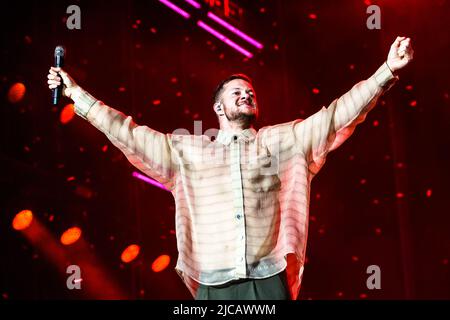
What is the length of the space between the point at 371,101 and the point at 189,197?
2.14ft

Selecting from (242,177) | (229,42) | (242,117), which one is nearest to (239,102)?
(242,117)

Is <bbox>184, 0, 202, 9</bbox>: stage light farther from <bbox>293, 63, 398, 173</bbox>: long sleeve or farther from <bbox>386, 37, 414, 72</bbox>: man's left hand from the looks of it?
<bbox>386, 37, 414, 72</bbox>: man's left hand

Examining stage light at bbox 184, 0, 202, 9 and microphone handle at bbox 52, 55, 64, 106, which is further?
stage light at bbox 184, 0, 202, 9

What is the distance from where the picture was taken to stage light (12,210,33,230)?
9.94ft

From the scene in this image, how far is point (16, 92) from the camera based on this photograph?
3.09 m

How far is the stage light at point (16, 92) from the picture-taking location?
3.08 m

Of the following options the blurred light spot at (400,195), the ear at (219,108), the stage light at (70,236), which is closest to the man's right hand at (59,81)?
the ear at (219,108)

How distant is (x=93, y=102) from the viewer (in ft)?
7.31

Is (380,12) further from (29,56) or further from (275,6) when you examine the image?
(29,56)

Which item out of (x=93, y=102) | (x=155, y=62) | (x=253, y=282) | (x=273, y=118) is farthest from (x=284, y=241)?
(x=155, y=62)

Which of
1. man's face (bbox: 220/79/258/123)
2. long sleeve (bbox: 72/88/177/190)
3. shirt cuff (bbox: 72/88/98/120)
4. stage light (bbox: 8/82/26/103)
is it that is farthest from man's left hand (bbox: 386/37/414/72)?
stage light (bbox: 8/82/26/103)

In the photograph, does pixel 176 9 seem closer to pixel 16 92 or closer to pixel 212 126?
pixel 212 126

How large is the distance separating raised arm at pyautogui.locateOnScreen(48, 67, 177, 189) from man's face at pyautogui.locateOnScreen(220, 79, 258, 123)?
24 cm

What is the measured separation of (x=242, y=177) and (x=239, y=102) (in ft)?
0.93
